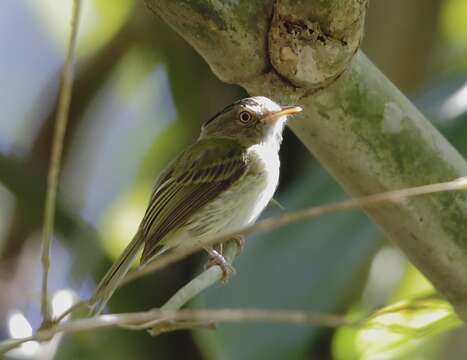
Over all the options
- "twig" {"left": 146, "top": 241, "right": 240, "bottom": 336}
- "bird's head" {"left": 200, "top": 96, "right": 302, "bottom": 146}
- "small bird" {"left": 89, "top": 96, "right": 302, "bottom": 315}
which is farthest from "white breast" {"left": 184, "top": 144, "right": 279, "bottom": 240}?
"twig" {"left": 146, "top": 241, "right": 240, "bottom": 336}

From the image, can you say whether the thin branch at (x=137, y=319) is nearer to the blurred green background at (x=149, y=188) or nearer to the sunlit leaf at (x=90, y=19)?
the blurred green background at (x=149, y=188)

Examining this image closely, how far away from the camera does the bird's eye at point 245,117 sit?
401cm

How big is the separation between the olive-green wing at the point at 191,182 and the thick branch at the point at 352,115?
1212 millimetres

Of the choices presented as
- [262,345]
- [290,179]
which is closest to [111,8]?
[290,179]

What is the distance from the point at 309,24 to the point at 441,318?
2.96 ft

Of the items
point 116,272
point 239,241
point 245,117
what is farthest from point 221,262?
point 245,117

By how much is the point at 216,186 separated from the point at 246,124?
0.37 meters

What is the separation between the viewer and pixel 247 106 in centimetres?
398

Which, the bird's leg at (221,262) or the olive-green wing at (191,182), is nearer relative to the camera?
the bird's leg at (221,262)

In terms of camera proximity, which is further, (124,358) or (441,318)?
(124,358)

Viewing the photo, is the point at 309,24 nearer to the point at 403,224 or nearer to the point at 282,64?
the point at 282,64

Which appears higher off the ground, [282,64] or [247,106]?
[247,106]

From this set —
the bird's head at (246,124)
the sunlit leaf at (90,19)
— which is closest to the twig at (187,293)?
the bird's head at (246,124)

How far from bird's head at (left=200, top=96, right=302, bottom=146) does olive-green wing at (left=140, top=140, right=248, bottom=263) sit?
0.07 metres
